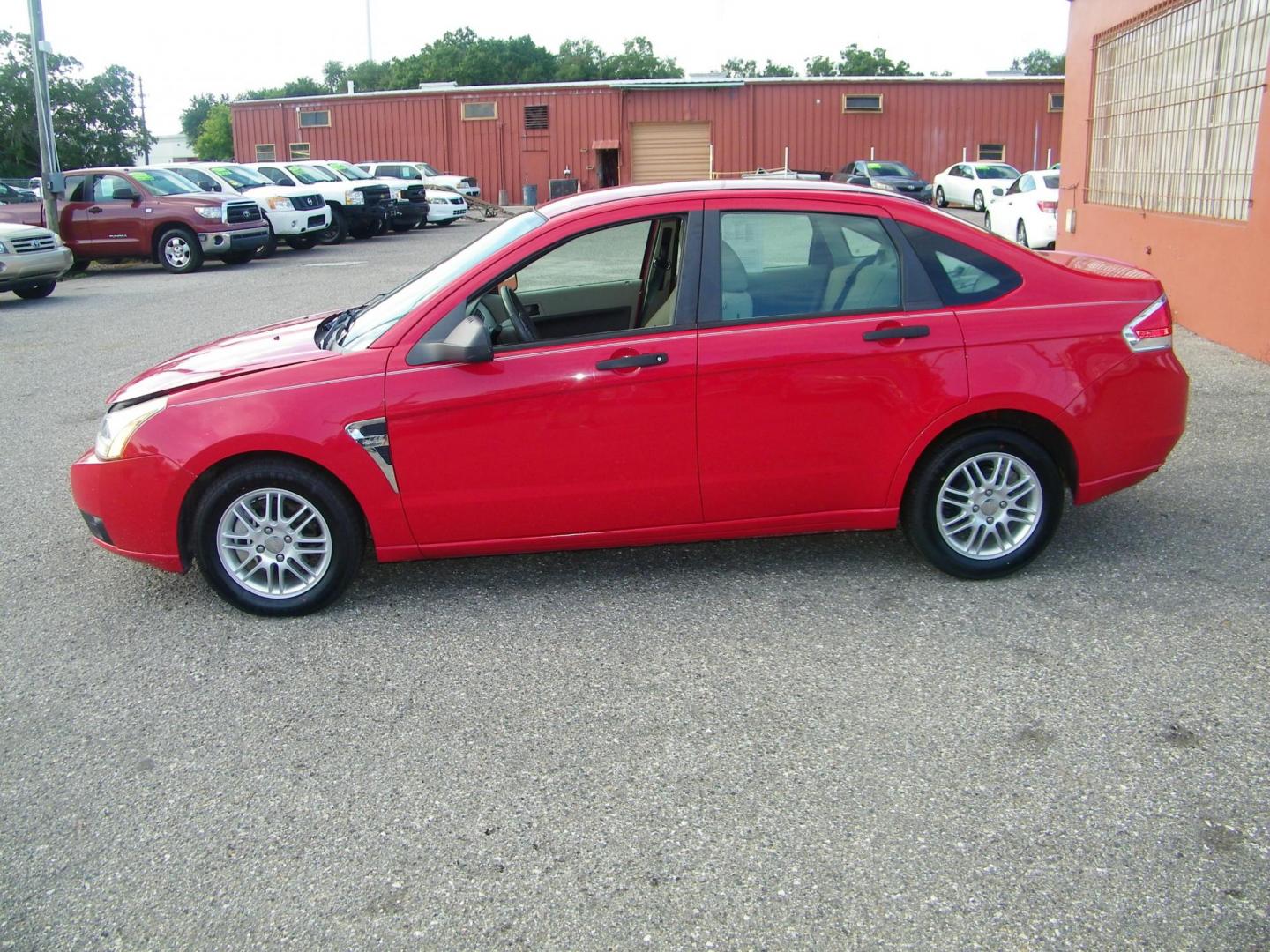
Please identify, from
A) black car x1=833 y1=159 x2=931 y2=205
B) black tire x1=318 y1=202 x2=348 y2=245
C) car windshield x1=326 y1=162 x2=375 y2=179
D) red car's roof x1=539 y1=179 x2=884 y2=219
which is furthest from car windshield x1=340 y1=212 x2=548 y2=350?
black car x1=833 y1=159 x2=931 y2=205

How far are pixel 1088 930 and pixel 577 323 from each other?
3566 mm

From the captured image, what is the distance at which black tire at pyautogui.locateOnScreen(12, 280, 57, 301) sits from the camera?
1706cm

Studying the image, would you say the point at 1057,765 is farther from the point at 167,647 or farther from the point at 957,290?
the point at 167,647

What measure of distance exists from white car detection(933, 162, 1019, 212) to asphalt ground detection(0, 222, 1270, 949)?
2793 cm

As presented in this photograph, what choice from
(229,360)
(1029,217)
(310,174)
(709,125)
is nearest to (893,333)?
(229,360)

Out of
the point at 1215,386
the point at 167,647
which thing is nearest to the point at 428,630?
the point at 167,647

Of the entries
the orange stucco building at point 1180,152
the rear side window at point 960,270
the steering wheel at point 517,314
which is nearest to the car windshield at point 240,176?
the orange stucco building at point 1180,152

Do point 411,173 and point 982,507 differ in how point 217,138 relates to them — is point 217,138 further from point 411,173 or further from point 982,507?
point 982,507

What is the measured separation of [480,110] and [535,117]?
225 cm

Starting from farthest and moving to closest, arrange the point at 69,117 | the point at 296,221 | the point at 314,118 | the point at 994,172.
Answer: the point at 69,117, the point at 314,118, the point at 994,172, the point at 296,221

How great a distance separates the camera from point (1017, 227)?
18.8 meters

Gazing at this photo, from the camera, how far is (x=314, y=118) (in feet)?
156

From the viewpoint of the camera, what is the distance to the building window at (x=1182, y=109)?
32.5ft

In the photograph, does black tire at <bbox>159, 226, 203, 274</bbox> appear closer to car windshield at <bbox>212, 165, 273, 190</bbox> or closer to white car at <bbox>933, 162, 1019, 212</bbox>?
car windshield at <bbox>212, 165, 273, 190</bbox>
